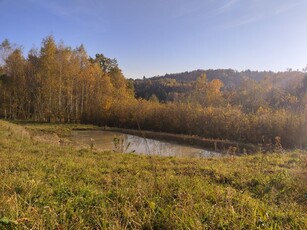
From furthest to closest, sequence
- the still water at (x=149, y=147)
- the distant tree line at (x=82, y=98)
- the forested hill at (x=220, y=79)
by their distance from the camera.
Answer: the forested hill at (x=220, y=79), the distant tree line at (x=82, y=98), the still water at (x=149, y=147)

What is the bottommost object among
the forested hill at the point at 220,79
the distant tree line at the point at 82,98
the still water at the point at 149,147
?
the still water at the point at 149,147

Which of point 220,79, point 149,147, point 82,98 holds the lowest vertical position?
point 149,147

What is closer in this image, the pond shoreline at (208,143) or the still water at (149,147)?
the still water at (149,147)

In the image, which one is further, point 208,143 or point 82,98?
point 82,98

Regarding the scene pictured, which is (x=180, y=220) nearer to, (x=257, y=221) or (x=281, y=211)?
(x=257, y=221)

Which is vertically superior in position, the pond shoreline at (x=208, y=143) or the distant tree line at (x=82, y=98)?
the distant tree line at (x=82, y=98)

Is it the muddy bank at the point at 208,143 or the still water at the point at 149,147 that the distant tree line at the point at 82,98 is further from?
the still water at the point at 149,147

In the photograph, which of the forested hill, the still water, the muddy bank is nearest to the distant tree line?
the muddy bank

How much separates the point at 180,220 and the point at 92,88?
1357 inches

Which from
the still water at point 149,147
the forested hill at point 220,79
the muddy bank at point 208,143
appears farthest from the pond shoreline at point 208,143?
the forested hill at point 220,79

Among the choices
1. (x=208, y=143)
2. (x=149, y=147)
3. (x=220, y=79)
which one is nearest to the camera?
(x=149, y=147)

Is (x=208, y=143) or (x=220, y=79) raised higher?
(x=220, y=79)

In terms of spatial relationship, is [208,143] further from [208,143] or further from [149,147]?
[149,147]

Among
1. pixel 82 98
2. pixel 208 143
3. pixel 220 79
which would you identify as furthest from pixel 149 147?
pixel 220 79
